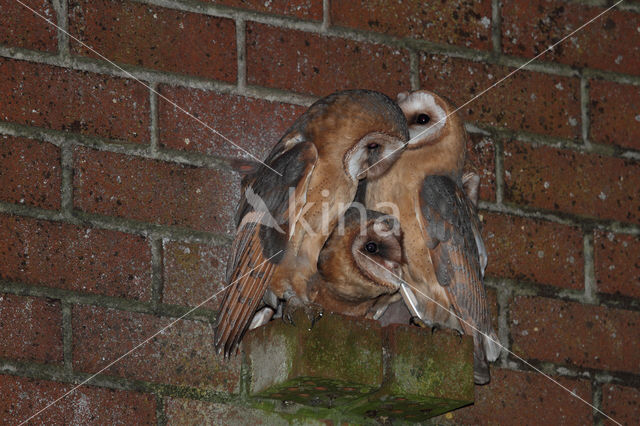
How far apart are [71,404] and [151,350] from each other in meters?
0.19

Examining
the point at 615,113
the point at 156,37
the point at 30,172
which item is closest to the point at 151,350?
the point at 30,172

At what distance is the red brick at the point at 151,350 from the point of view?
7.18 feet

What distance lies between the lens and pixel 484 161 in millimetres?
2617

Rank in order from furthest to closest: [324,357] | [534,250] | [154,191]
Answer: [534,250] → [154,191] → [324,357]

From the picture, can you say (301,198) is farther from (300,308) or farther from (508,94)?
(508,94)

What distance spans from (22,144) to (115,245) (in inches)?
11.3

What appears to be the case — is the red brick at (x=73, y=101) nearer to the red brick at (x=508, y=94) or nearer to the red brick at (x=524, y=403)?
the red brick at (x=508, y=94)

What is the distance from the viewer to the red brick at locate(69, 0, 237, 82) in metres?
2.37

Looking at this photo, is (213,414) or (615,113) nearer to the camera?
(213,414)

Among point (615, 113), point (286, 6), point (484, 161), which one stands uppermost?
point (286, 6)

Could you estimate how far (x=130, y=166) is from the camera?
2328 mm

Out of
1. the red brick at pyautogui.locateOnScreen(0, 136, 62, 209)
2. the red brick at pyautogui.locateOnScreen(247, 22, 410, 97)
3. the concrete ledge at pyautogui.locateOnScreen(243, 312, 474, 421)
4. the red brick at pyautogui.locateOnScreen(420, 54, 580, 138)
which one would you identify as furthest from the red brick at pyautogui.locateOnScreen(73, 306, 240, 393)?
the red brick at pyautogui.locateOnScreen(420, 54, 580, 138)

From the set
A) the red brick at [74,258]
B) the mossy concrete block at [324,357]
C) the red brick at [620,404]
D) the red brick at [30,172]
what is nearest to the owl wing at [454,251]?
the mossy concrete block at [324,357]

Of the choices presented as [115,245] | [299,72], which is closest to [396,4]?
[299,72]
